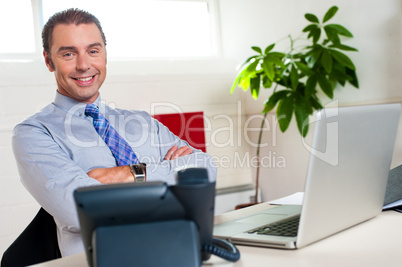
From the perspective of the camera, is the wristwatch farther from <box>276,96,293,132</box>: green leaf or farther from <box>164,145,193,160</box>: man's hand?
<box>276,96,293,132</box>: green leaf

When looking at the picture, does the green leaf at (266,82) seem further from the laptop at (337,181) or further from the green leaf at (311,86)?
the laptop at (337,181)

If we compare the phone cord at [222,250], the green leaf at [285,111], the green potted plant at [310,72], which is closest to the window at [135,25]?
the green potted plant at [310,72]

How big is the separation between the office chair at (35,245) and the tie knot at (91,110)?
562 millimetres

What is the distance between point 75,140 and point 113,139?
154 millimetres

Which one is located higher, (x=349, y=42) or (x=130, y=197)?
(x=349, y=42)

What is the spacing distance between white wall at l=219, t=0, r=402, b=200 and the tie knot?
1320 millimetres

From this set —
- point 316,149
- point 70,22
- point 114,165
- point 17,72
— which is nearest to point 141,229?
point 316,149

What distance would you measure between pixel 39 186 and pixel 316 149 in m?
1.09

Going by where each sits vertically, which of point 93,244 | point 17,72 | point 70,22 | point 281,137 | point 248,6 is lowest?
point 281,137

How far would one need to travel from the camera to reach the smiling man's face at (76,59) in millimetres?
1908

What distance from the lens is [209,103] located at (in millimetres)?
3416

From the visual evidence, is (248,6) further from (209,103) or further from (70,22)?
(70,22)

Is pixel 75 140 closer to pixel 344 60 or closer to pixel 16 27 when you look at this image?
pixel 344 60

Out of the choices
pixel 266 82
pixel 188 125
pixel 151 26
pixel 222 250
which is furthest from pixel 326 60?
pixel 222 250
